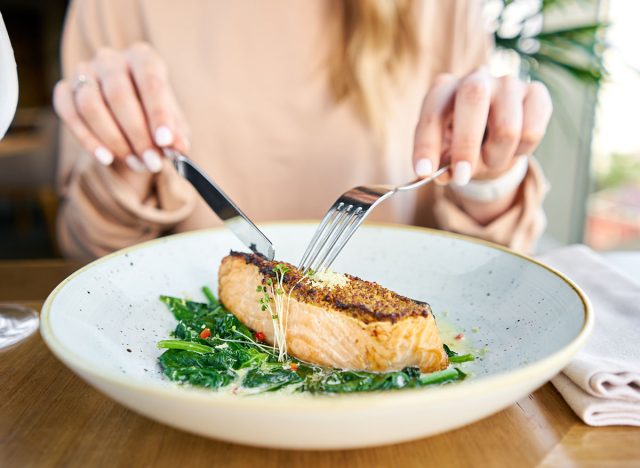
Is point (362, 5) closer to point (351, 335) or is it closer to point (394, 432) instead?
point (351, 335)

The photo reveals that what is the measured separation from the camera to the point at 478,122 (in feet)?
3.87

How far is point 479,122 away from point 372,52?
0.96 m

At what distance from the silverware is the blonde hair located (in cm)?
104

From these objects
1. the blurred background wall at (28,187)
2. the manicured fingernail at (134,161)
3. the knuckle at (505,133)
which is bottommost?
the blurred background wall at (28,187)

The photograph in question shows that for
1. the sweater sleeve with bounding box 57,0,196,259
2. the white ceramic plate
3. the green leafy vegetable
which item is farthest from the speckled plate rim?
the sweater sleeve with bounding box 57,0,196,259

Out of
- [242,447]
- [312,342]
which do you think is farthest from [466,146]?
[242,447]

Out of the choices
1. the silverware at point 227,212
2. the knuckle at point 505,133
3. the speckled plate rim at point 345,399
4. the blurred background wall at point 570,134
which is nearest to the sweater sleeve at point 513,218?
the knuckle at point 505,133

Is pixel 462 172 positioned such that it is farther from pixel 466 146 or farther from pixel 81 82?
pixel 81 82

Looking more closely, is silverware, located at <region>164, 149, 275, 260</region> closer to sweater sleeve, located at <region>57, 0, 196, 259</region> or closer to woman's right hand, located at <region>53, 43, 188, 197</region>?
woman's right hand, located at <region>53, 43, 188, 197</region>

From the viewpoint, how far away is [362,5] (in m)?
1.99

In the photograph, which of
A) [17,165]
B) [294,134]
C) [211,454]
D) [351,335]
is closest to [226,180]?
[294,134]

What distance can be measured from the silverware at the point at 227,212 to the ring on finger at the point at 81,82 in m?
0.35

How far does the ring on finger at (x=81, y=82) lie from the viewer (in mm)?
1370

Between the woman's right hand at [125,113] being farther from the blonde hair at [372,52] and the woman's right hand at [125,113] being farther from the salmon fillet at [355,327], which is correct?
the blonde hair at [372,52]
